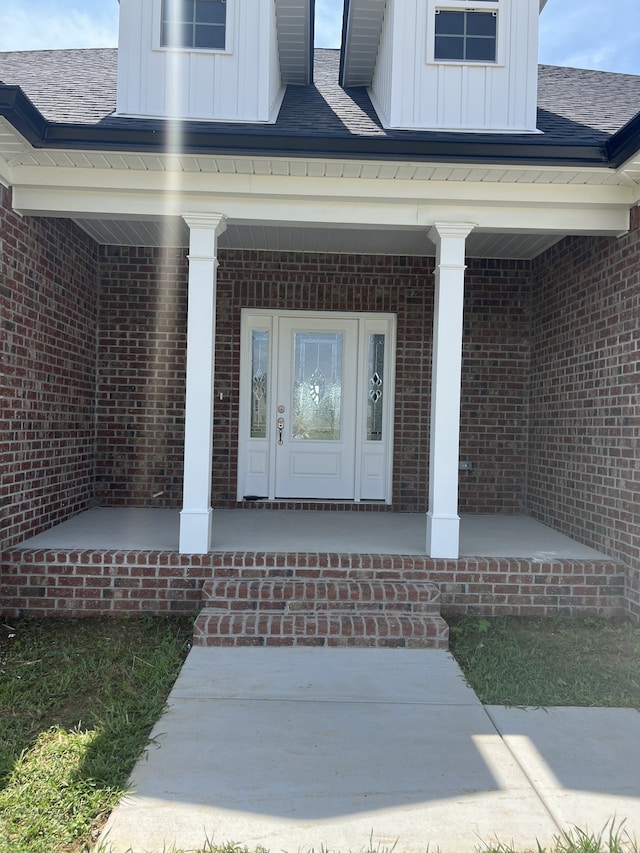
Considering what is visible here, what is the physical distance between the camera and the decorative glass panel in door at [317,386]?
21.6 ft

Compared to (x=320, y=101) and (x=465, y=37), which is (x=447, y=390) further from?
(x=320, y=101)

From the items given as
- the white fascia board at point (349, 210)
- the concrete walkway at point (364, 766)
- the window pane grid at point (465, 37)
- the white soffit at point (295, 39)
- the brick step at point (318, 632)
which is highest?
the white soffit at point (295, 39)

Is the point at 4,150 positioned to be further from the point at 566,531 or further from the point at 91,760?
the point at 566,531

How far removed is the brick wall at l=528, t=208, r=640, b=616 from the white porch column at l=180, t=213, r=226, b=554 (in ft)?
10.3

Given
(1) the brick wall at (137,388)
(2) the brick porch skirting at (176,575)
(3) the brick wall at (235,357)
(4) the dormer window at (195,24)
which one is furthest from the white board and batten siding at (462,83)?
(2) the brick porch skirting at (176,575)

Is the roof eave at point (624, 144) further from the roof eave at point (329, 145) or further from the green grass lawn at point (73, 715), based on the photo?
the green grass lawn at point (73, 715)

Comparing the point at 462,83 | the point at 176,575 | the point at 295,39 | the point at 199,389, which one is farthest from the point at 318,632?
the point at 295,39

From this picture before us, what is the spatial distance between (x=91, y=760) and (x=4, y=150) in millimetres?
3857

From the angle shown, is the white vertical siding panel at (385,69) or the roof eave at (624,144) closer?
the roof eave at (624,144)

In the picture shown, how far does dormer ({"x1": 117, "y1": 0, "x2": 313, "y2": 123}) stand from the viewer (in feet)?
16.2

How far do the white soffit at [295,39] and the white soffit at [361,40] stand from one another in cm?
38

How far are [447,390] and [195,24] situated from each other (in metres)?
3.76

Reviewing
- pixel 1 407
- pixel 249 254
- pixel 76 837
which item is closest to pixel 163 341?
pixel 249 254

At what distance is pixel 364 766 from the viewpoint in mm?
2627
